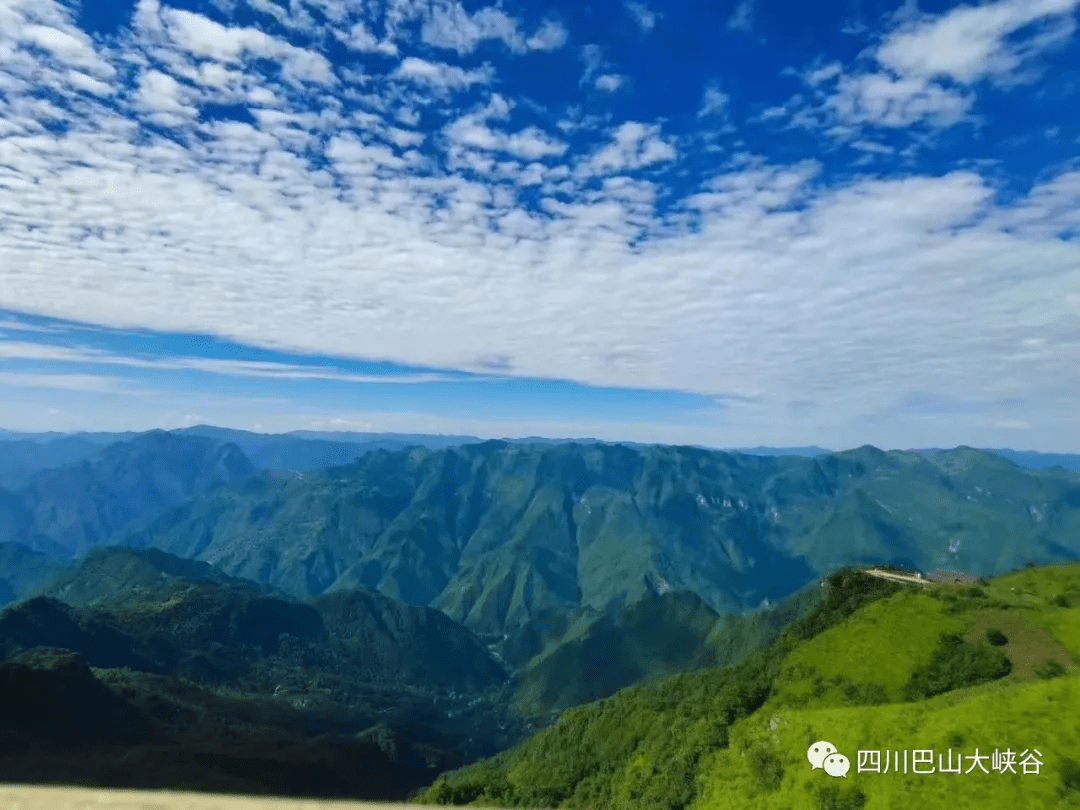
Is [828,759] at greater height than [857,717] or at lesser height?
lesser

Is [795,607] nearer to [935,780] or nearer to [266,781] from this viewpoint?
[266,781]

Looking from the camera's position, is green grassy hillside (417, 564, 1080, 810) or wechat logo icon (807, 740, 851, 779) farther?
wechat logo icon (807, 740, 851, 779)

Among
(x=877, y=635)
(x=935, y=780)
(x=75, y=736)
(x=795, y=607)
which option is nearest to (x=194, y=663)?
(x=75, y=736)

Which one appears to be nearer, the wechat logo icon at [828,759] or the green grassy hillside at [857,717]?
the green grassy hillside at [857,717]

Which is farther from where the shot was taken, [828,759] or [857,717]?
[857,717]
